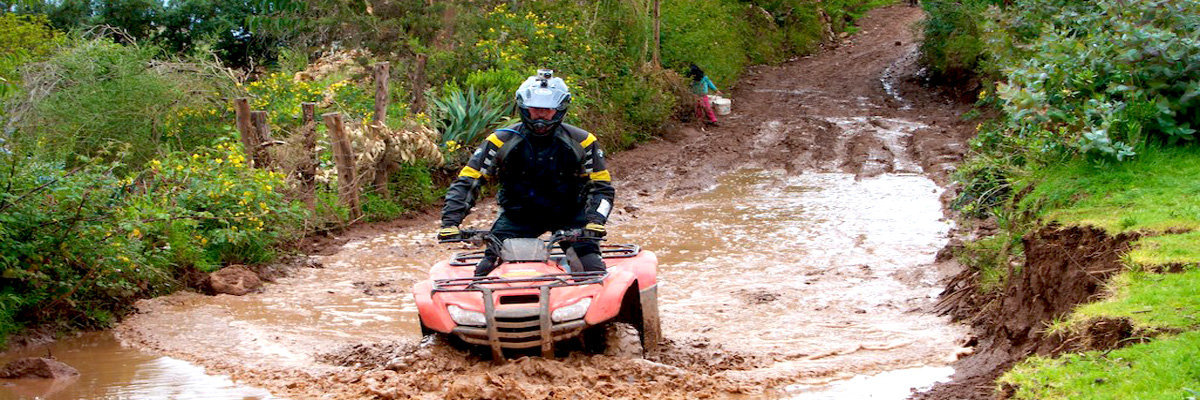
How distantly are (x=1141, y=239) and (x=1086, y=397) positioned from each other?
7.22 feet

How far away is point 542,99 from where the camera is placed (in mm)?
6926

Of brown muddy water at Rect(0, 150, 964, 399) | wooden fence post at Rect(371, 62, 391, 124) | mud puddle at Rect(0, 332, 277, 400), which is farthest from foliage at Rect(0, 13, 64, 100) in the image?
mud puddle at Rect(0, 332, 277, 400)

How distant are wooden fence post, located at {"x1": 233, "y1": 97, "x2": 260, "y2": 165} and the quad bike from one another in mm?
6561

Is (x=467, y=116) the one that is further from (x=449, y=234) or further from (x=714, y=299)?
(x=449, y=234)

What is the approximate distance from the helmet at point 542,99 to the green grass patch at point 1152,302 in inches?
119

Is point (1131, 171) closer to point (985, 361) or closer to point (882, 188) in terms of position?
point (985, 361)

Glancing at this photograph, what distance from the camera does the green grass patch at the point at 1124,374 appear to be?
5.04 meters

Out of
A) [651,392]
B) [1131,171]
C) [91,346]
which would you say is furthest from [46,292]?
[1131,171]

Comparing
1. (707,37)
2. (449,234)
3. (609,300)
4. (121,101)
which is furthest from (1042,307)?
(707,37)

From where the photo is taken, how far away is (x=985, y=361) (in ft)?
23.6

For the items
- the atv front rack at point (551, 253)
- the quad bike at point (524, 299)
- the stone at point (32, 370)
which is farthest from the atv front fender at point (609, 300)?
the stone at point (32, 370)

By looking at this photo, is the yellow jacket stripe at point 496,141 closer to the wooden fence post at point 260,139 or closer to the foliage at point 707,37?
the wooden fence post at point 260,139

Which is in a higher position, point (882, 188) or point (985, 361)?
point (985, 361)

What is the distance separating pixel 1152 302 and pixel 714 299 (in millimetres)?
4754
